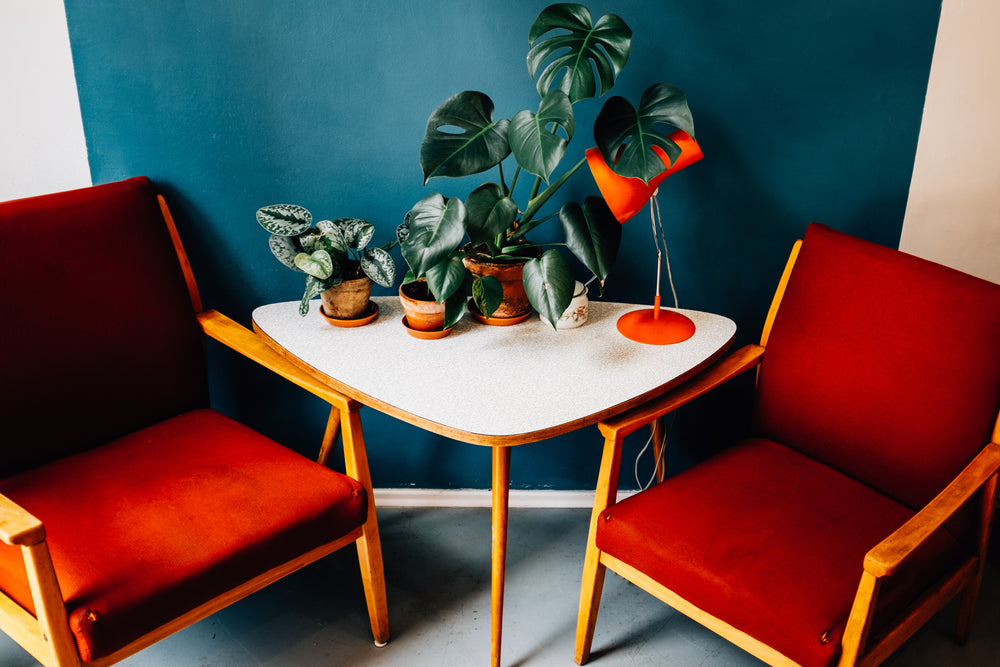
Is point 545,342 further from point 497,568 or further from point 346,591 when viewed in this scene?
point 346,591

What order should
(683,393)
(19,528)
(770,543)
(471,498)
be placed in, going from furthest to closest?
1. (471,498)
2. (683,393)
3. (770,543)
4. (19,528)

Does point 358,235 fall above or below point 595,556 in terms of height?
above

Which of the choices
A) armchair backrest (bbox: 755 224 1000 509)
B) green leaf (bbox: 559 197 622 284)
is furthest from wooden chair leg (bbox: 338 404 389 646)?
armchair backrest (bbox: 755 224 1000 509)

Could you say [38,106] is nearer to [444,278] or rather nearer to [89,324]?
[89,324]

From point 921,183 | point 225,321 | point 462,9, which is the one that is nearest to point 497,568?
point 225,321

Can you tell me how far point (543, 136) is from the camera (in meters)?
1.52

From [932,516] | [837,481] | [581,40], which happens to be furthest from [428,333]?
[932,516]

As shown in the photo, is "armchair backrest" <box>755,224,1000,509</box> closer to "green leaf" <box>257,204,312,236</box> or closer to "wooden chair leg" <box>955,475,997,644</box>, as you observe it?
"wooden chair leg" <box>955,475,997,644</box>

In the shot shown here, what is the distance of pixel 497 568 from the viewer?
1654 mm

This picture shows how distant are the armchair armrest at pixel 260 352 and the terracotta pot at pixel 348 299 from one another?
6.5 inches

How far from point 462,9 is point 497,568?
4.19 ft

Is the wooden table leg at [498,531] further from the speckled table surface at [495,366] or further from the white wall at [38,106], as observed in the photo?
the white wall at [38,106]

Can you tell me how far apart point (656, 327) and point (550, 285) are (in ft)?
1.10

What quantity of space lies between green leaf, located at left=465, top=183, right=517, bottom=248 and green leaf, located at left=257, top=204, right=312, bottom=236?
419mm
